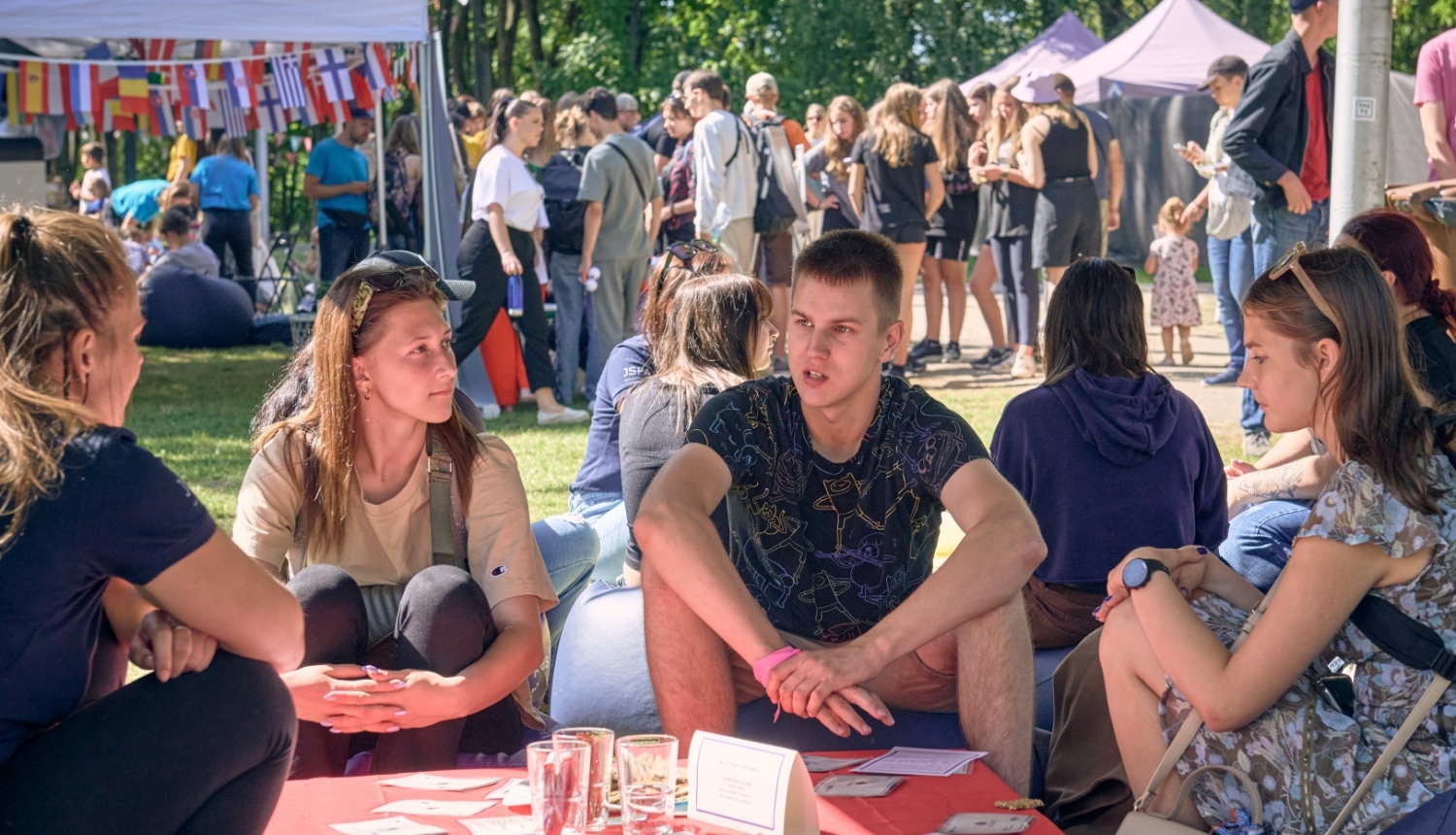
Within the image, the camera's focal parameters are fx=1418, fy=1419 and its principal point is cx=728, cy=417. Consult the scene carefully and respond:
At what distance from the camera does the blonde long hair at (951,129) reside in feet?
34.0

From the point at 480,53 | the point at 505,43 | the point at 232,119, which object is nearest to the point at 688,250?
the point at 232,119

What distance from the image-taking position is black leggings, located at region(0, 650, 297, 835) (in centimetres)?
209

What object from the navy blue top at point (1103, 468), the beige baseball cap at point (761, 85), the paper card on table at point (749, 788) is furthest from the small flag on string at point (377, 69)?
the paper card on table at point (749, 788)

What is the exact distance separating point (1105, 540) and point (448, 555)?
1.66 metres

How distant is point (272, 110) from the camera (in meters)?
13.1

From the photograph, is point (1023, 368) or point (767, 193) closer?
point (767, 193)

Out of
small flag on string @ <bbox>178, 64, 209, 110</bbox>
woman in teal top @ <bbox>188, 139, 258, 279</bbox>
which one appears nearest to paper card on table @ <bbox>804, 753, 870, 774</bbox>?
small flag on string @ <bbox>178, 64, 209, 110</bbox>

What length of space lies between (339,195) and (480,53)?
15.7 meters

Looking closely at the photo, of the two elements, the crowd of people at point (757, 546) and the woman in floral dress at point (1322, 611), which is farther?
the woman in floral dress at point (1322, 611)

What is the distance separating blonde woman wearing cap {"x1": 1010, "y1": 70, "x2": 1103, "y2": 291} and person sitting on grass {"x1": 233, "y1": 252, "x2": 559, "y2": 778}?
707cm

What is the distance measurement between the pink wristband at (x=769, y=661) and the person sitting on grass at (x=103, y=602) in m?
0.93

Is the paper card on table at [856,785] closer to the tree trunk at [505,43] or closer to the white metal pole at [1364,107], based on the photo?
the white metal pole at [1364,107]

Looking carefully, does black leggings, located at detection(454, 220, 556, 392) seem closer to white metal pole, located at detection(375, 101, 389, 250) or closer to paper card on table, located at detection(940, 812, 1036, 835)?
white metal pole, located at detection(375, 101, 389, 250)

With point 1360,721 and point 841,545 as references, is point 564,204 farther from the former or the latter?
point 1360,721
